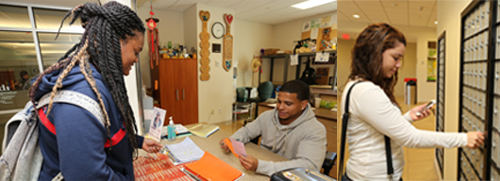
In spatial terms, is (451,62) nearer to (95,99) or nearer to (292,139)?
(292,139)

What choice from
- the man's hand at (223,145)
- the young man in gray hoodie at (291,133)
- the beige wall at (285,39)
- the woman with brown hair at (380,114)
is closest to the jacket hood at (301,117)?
the young man in gray hoodie at (291,133)

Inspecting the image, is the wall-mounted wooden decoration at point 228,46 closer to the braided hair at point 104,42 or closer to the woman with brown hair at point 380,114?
the braided hair at point 104,42

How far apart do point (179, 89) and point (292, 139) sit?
0.68m

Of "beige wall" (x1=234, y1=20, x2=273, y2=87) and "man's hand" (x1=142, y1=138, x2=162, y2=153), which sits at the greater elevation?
"beige wall" (x1=234, y1=20, x2=273, y2=87)

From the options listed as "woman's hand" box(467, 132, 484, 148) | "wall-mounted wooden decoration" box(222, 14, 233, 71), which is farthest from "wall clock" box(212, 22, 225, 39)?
"woman's hand" box(467, 132, 484, 148)

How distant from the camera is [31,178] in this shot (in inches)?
29.0

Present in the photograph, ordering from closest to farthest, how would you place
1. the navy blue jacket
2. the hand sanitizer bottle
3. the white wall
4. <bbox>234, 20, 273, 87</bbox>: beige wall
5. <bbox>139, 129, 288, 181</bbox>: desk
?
the navy blue jacket → <bbox>234, 20, 273, 87</bbox>: beige wall → <bbox>139, 129, 288, 181</bbox>: desk → the white wall → the hand sanitizer bottle

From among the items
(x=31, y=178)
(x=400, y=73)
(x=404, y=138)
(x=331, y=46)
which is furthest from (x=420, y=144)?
(x=31, y=178)

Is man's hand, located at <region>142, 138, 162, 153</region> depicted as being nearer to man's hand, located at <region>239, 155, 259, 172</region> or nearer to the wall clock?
man's hand, located at <region>239, 155, 259, 172</region>

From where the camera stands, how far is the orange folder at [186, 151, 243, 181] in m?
0.94

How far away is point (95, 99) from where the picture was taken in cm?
64

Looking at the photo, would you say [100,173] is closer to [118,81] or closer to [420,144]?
[118,81]

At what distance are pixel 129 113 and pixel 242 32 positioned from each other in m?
0.52

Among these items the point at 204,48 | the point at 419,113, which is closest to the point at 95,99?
the point at 204,48
